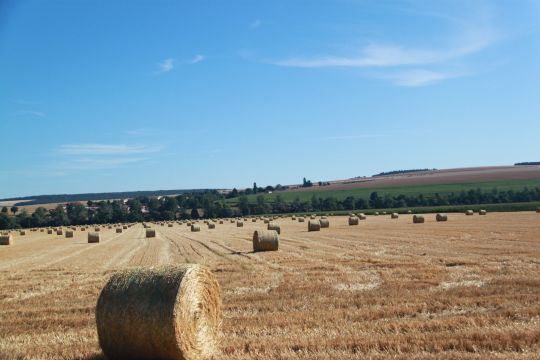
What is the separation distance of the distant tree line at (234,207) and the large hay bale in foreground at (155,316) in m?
76.0

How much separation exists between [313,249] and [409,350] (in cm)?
1555

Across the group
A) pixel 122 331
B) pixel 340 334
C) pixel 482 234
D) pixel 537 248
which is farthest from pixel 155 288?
pixel 482 234

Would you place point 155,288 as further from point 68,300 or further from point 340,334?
point 68,300

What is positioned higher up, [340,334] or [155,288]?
[155,288]

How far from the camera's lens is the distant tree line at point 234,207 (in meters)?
80.0

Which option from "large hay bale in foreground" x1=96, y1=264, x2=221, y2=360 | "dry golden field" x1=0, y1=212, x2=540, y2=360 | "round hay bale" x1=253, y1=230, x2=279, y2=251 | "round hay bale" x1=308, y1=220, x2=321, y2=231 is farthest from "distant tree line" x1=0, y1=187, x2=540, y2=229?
"large hay bale in foreground" x1=96, y1=264, x2=221, y2=360

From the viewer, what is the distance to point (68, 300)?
12312 mm

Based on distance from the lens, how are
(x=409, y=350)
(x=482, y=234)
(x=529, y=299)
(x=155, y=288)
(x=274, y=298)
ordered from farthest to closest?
(x=482, y=234)
(x=274, y=298)
(x=529, y=299)
(x=155, y=288)
(x=409, y=350)

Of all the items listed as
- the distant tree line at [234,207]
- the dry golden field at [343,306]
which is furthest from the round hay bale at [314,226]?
the distant tree line at [234,207]

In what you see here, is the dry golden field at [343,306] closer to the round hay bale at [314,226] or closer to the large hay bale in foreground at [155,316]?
the large hay bale in foreground at [155,316]

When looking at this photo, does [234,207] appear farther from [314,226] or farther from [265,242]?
[265,242]

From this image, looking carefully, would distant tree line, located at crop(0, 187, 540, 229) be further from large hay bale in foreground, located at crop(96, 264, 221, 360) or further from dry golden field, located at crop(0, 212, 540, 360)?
large hay bale in foreground, located at crop(96, 264, 221, 360)

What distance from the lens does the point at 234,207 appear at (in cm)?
10425

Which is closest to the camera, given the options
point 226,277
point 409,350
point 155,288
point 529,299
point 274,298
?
point 409,350
